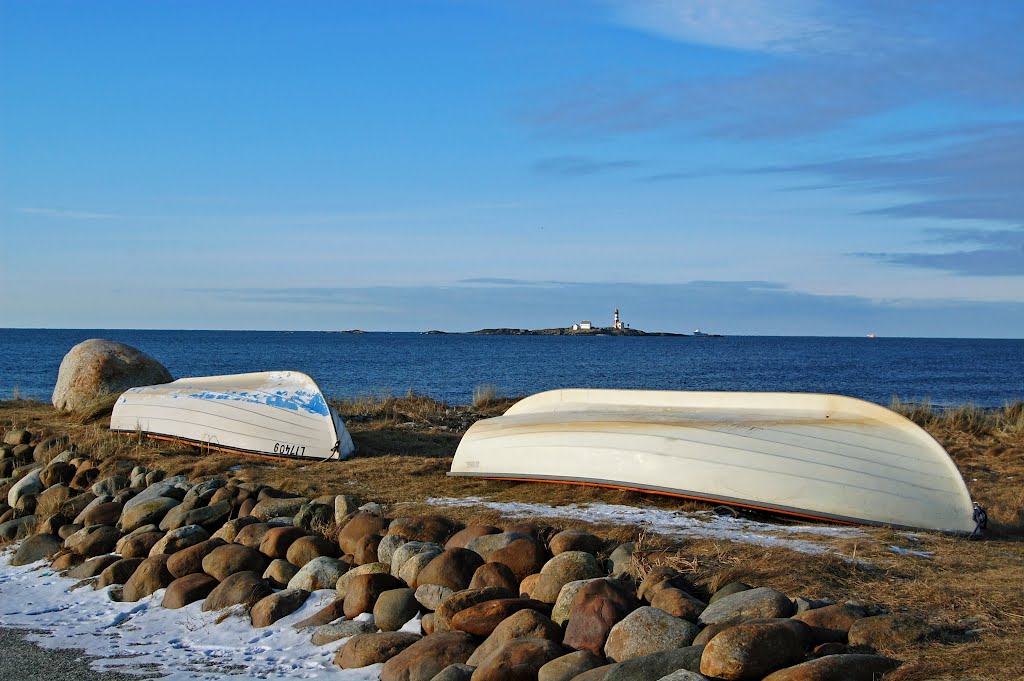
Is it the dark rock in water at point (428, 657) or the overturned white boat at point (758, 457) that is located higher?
the overturned white boat at point (758, 457)

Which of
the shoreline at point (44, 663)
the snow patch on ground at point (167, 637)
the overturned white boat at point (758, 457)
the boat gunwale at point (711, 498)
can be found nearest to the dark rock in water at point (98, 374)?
the snow patch on ground at point (167, 637)

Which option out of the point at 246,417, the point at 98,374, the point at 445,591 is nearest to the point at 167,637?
the point at 445,591

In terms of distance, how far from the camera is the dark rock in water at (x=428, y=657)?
17.0 feet

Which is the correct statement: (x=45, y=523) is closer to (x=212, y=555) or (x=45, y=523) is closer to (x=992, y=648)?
(x=212, y=555)

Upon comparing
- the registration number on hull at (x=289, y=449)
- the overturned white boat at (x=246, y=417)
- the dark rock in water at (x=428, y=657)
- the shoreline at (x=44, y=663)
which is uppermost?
the overturned white boat at (x=246, y=417)

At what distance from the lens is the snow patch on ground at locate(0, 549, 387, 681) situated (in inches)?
224

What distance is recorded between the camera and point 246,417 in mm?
12047

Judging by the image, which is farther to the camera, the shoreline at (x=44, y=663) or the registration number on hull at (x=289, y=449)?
the registration number on hull at (x=289, y=449)

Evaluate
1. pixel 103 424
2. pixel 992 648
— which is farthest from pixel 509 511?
pixel 103 424

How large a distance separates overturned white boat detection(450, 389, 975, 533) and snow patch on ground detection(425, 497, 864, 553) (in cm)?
38

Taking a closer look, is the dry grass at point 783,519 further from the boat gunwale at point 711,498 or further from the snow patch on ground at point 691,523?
the snow patch on ground at point 691,523

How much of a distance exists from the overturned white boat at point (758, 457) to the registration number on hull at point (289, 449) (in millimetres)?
2632

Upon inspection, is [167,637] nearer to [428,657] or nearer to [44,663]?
[44,663]

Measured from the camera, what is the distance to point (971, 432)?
15.2 metres
